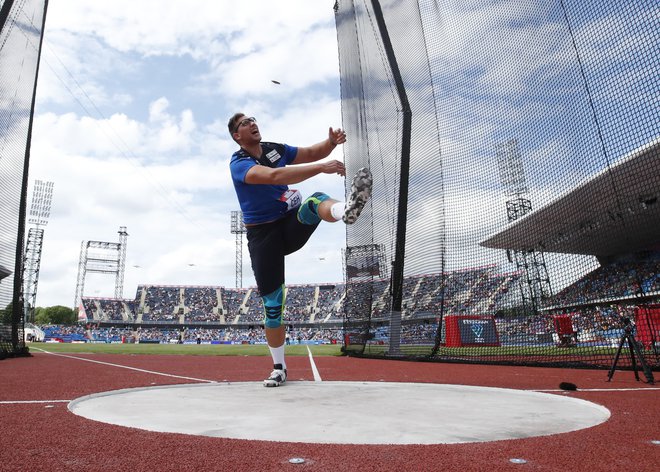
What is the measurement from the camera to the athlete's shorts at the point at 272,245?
379 centimetres

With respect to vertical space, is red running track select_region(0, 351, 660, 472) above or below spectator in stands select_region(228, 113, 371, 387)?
below

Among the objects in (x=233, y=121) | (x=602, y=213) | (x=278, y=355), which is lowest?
(x=278, y=355)

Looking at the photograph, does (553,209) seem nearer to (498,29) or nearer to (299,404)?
(498,29)

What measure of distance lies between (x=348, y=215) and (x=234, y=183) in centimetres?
133

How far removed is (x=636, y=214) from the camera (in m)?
13.4

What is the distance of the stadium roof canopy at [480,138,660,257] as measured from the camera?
980 cm

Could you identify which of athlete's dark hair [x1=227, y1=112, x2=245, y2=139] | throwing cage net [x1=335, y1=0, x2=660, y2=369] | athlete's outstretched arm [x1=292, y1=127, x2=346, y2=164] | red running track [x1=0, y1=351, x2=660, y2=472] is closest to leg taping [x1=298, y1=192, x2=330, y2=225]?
athlete's outstretched arm [x1=292, y1=127, x2=346, y2=164]

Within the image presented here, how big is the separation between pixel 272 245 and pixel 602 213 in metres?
12.0

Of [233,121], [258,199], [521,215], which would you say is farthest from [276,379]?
[521,215]

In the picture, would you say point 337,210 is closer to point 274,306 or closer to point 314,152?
point 314,152

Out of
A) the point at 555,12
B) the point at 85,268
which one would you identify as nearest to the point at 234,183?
the point at 555,12

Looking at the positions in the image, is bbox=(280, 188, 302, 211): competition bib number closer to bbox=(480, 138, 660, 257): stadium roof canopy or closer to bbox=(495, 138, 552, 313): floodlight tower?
bbox=(495, 138, 552, 313): floodlight tower

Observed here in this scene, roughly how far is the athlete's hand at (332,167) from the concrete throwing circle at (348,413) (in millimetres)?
1494

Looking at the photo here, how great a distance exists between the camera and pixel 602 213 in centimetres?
1239
